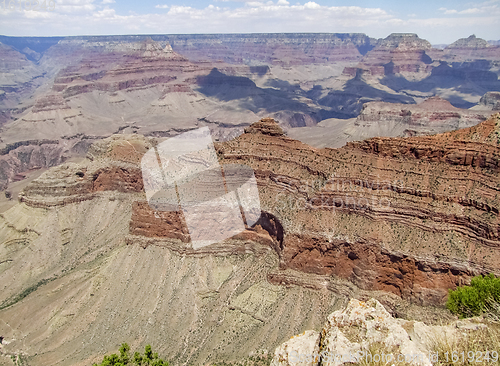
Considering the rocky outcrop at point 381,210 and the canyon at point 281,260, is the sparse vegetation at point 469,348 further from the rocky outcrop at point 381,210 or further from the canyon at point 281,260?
the rocky outcrop at point 381,210

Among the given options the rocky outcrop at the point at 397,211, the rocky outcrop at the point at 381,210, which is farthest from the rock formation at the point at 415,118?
the rocky outcrop at the point at 397,211

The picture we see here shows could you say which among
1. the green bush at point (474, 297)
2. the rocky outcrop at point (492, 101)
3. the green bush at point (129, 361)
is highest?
the green bush at point (474, 297)

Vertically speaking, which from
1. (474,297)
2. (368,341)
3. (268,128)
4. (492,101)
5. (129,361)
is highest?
(268,128)

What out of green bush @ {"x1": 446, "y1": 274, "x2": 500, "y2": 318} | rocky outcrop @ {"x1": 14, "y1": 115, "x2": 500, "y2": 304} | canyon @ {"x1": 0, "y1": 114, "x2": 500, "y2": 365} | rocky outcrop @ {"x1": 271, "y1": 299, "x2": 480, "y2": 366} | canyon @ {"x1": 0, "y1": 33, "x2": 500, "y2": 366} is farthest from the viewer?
canyon @ {"x1": 0, "y1": 33, "x2": 500, "y2": 366}

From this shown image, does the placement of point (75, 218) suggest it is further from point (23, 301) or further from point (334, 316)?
point (334, 316)

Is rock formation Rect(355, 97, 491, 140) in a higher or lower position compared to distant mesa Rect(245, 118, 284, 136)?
lower

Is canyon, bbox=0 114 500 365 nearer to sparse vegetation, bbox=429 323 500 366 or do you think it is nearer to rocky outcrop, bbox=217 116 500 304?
rocky outcrop, bbox=217 116 500 304

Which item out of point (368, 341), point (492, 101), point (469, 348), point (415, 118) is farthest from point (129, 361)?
point (492, 101)

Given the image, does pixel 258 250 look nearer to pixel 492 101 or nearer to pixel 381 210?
pixel 381 210

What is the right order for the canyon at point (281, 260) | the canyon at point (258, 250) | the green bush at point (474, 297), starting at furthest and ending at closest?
1. the canyon at point (258, 250)
2. the canyon at point (281, 260)
3. the green bush at point (474, 297)

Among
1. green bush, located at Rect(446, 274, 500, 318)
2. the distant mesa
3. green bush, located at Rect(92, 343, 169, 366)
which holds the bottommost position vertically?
green bush, located at Rect(92, 343, 169, 366)

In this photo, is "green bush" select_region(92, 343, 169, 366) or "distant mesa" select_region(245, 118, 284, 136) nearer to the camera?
"green bush" select_region(92, 343, 169, 366)

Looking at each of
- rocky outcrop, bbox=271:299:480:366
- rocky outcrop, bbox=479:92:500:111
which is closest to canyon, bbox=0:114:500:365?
rocky outcrop, bbox=271:299:480:366
